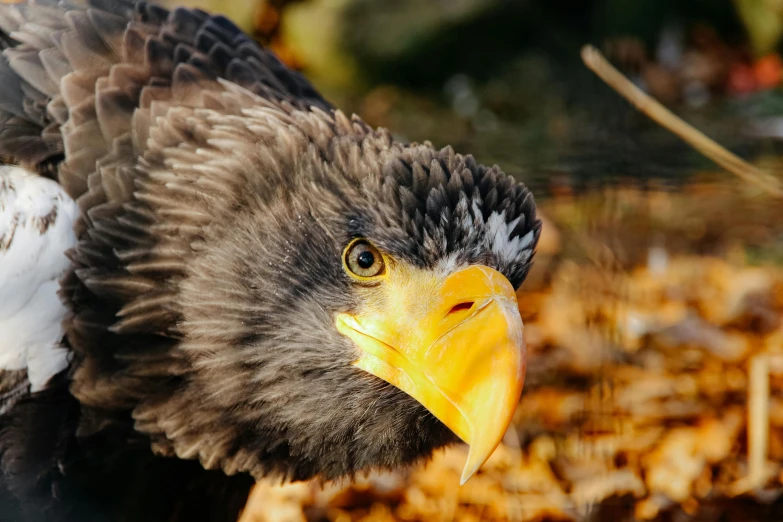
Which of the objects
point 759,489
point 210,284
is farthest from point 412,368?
point 759,489

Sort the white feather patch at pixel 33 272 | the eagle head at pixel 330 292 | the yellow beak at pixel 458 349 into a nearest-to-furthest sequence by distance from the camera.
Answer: the yellow beak at pixel 458 349, the eagle head at pixel 330 292, the white feather patch at pixel 33 272

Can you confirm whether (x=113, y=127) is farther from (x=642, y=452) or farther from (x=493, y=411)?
(x=642, y=452)

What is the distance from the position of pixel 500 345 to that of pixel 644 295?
296 cm

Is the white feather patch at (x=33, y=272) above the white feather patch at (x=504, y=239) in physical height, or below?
below

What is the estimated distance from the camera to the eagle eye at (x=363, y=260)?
2117 mm

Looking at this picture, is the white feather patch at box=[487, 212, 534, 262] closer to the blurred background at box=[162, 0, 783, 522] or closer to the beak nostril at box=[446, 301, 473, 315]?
the beak nostril at box=[446, 301, 473, 315]

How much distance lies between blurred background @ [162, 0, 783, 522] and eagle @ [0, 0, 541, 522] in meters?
0.65

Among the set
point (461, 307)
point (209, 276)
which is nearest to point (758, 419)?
point (461, 307)

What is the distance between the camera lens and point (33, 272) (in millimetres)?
2256

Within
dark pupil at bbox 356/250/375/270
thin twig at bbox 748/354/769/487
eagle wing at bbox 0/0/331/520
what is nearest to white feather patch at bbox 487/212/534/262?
dark pupil at bbox 356/250/375/270

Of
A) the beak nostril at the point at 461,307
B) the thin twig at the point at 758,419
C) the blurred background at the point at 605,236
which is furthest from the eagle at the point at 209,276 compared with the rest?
the thin twig at the point at 758,419

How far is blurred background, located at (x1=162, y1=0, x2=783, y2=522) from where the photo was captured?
125 inches

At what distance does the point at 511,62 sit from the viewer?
788 cm

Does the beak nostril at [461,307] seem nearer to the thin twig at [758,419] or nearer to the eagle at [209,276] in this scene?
the eagle at [209,276]
